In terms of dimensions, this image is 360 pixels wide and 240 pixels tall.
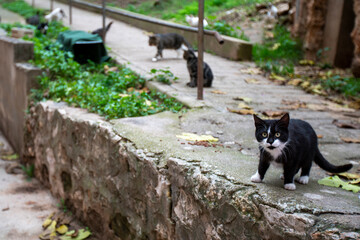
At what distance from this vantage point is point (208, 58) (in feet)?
25.0

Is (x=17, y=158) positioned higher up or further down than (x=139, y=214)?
further down

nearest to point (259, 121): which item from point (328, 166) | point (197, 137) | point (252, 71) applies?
point (328, 166)

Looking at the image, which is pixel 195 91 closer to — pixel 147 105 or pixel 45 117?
pixel 147 105

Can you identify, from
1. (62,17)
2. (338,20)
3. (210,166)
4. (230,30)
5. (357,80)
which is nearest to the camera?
(210,166)

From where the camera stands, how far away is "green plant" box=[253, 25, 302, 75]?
7477mm

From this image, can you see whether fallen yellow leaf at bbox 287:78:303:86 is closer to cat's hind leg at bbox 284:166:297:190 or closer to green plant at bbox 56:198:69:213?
green plant at bbox 56:198:69:213

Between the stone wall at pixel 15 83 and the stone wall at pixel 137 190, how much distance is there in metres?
0.64

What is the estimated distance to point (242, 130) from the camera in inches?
150

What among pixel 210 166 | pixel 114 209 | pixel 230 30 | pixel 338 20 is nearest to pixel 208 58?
pixel 230 30

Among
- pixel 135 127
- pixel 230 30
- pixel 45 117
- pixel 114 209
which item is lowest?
pixel 114 209

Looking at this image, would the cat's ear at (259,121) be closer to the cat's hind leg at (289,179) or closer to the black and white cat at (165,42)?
the cat's hind leg at (289,179)

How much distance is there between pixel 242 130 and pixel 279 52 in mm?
4764

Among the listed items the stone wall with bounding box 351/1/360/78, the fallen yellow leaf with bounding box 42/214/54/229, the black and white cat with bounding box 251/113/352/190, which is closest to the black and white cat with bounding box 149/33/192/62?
the stone wall with bounding box 351/1/360/78

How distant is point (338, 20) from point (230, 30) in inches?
93.1
